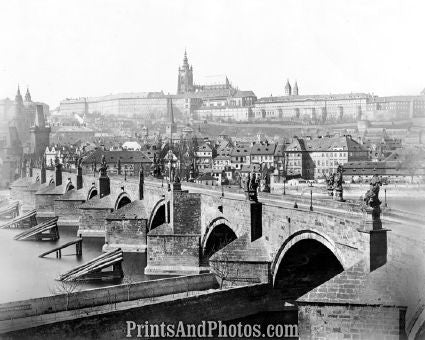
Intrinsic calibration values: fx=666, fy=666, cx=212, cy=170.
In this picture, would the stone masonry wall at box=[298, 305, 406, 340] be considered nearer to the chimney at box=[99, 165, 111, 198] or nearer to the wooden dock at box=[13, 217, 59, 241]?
the wooden dock at box=[13, 217, 59, 241]

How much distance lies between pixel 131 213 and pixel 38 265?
699 cm

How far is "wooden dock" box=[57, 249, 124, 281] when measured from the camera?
35.4 m

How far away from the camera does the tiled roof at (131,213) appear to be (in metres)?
43.6

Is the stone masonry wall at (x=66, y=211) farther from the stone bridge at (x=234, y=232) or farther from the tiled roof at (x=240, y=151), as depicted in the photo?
the tiled roof at (x=240, y=151)

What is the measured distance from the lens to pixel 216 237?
3350 centimetres

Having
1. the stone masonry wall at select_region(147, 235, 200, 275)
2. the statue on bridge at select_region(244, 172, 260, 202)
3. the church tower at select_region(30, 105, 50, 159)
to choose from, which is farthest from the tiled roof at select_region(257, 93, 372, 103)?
the statue on bridge at select_region(244, 172, 260, 202)

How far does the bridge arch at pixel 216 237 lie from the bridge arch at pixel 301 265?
22.7 ft

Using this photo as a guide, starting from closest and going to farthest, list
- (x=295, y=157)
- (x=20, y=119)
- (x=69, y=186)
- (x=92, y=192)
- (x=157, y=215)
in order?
(x=157, y=215) < (x=92, y=192) < (x=69, y=186) < (x=295, y=157) < (x=20, y=119)

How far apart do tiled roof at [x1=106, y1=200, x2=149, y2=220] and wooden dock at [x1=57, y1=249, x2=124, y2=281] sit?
677 cm

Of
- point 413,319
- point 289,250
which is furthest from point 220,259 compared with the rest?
point 413,319

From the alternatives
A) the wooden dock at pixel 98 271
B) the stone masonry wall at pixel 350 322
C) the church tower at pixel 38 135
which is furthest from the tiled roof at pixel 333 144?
the stone masonry wall at pixel 350 322

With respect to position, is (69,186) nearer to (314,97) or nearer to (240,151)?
(240,151)

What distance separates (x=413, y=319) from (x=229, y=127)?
480ft

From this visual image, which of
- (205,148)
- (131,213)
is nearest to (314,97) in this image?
(205,148)
